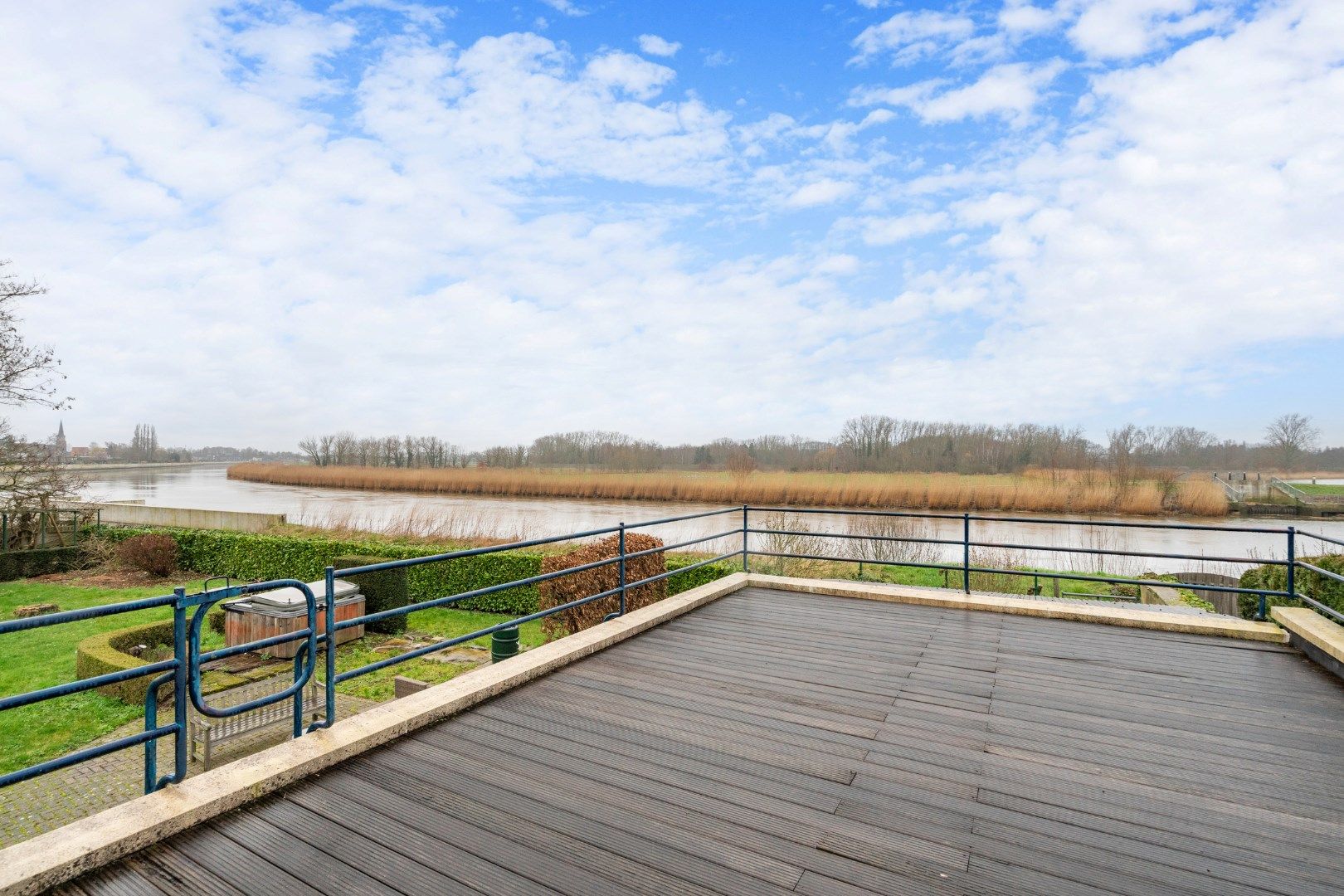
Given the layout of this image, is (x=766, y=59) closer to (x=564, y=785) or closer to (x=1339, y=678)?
(x=1339, y=678)

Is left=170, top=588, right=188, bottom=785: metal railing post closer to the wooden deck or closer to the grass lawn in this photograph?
the wooden deck

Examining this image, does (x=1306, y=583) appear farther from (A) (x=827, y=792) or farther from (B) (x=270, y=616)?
(B) (x=270, y=616)

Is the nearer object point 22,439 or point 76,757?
point 76,757

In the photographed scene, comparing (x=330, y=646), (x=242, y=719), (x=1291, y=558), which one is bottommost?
(x=242, y=719)

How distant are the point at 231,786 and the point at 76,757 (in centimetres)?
47

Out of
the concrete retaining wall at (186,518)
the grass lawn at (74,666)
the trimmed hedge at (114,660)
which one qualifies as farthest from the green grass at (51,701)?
the concrete retaining wall at (186,518)

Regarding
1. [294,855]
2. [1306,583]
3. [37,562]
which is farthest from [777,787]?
[37,562]

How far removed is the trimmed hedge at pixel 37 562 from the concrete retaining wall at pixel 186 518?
1.89m

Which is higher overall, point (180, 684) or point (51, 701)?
point (180, 684)

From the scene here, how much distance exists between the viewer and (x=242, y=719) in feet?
16.4

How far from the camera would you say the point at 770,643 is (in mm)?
4285

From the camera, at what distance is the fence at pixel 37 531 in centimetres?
1504

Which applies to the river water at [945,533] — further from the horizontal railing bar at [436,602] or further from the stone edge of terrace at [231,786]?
the stone edge of terrace at [231,786]

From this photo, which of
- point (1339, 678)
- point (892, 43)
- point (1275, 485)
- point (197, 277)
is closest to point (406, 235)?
point (197, 277)
